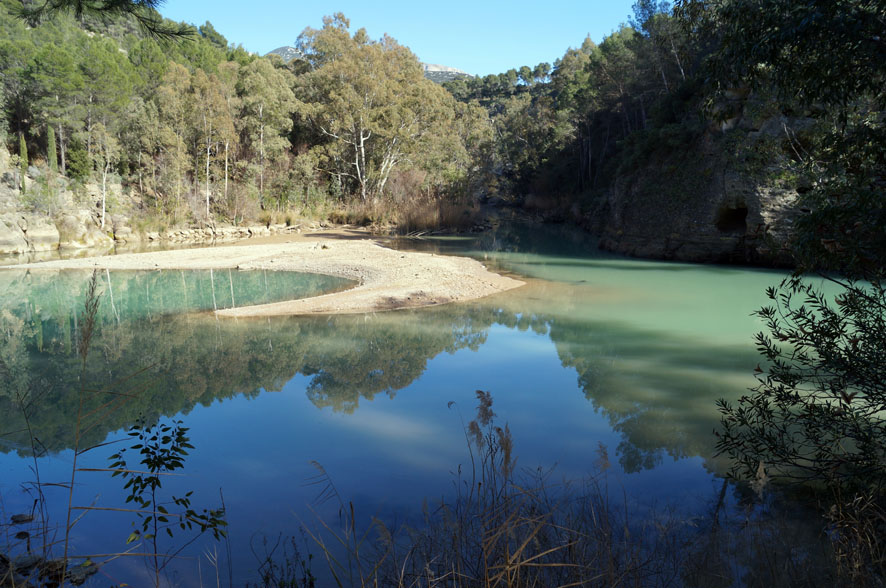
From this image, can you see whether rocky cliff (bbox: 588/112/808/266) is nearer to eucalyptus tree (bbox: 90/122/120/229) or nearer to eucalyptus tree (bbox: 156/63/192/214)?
eucalyptus tree (bbox: 156/63/192/214)

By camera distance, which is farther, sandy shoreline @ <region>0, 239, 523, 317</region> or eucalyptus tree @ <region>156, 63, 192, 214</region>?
eucalyptus tree @ <region>156, 63, 192, 214</region>

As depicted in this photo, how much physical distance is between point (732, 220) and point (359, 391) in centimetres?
1661

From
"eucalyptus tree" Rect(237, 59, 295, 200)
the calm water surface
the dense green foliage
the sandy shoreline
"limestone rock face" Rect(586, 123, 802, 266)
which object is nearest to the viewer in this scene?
the calm water surface

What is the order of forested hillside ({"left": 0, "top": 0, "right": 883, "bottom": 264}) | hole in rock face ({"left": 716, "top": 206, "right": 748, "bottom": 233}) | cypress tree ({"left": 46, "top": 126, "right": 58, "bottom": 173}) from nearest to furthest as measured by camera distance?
hole in rock face ({"left": 716, "top": 206, "right": 748, "bottom": 233}), forested hillside ({"left": 0, "top": 0, "right": 883, "bottom": 264}), cypress tree ({"left": 46, "top": 126, "right": 58, "bottom": 173})

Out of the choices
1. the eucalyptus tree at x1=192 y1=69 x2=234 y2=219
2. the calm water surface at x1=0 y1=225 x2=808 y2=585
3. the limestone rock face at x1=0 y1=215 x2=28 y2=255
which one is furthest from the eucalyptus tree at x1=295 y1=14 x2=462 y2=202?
the calm water surface at x1=0 y1=225 x2=808 y2=585

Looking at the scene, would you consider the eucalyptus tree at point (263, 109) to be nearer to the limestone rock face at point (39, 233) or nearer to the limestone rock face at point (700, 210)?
the limestone rock face at point (39, 233)

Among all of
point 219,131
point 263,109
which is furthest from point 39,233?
point 263,109

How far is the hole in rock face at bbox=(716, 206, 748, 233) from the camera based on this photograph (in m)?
19.0

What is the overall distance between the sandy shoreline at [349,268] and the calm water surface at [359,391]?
73 centimetres

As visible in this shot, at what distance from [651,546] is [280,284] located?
13.0 metres

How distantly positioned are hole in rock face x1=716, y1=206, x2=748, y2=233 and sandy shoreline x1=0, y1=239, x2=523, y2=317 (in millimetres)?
8324

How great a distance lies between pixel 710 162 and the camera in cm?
1947

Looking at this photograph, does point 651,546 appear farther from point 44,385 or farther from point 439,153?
point 439,153

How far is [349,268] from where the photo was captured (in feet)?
56.1
